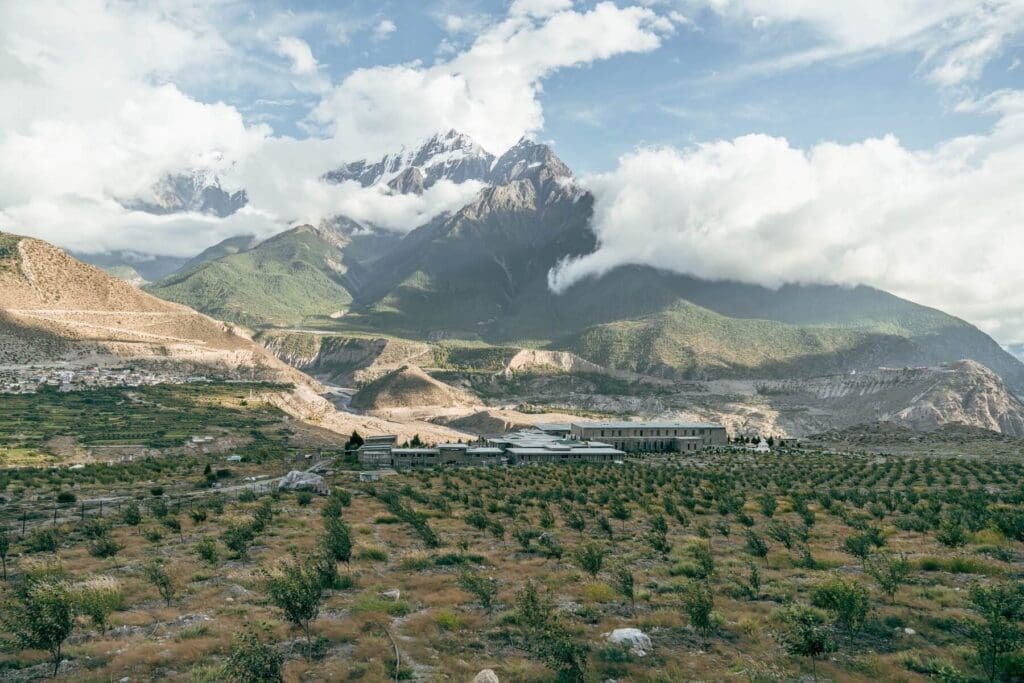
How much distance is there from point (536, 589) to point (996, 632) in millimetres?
12433

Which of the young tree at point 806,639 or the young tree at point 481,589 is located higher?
the young tree at point 806,639

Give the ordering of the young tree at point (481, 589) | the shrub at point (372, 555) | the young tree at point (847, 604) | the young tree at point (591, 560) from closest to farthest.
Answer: the young tree at point (847, 604), the young tree at point (481, 589), the young tree at point (591, 560), the shrub at point (372, 555)

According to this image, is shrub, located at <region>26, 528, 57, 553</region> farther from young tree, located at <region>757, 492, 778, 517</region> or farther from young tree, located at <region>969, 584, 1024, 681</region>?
young tree, located at <region>757, 492, 778, 517</region>

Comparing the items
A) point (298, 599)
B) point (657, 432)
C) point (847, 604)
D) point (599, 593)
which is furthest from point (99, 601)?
point (657, 432)

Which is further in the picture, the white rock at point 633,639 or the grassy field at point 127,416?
the grassy field at point 127,416

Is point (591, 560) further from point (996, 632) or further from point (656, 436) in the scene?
point (656, 436)

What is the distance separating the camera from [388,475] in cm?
5872

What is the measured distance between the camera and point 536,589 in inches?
778

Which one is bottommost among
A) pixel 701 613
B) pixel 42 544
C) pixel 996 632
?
pixel 42 544

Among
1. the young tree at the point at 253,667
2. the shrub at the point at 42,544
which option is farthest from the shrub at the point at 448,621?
the shrub at the point at 42,544

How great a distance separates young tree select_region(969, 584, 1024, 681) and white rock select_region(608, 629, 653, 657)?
7599 mm

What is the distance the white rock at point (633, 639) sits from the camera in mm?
15423

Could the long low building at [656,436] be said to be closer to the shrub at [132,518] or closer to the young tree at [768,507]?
the young tree at [768,507]

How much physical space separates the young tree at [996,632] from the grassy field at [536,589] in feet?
0.23
